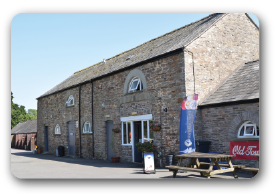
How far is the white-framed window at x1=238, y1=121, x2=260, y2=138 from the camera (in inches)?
395

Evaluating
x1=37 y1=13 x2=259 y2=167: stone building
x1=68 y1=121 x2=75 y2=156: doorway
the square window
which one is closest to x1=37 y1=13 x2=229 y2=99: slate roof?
x1=37 y1=13 x2=259 y2=167: stone building

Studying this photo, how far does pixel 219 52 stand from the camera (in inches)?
511

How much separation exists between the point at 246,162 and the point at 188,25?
28.5 ft

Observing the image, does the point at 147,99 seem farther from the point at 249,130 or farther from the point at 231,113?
the point at 249,130

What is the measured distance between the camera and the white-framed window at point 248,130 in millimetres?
10027

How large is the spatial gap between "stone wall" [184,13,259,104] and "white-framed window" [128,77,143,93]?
287 cm

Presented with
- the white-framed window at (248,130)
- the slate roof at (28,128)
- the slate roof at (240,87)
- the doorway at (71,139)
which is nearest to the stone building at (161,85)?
the slate roof at (240,87)

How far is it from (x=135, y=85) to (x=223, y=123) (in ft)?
15.9

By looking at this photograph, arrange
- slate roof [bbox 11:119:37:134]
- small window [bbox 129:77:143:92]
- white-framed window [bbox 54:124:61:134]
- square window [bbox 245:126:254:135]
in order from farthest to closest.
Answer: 1. slate roof [bbox 11:119:37:134]
2. white-framed window [bbox 54:124:61:134]
3. small window [bbox 129:77:143:92]
4. square window [bbox 245:126:254:135]

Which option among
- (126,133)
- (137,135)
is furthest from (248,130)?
(126,133)

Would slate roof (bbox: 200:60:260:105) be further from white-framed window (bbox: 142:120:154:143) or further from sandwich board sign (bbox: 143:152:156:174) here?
sandwich board sign (bbox: 143:152:156:174)

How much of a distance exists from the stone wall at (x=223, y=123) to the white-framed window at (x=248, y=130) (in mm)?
148

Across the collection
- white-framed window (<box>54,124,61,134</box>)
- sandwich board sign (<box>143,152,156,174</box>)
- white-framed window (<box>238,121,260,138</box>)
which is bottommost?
sandwich board sign (<box>143,152,156,174</box>)
